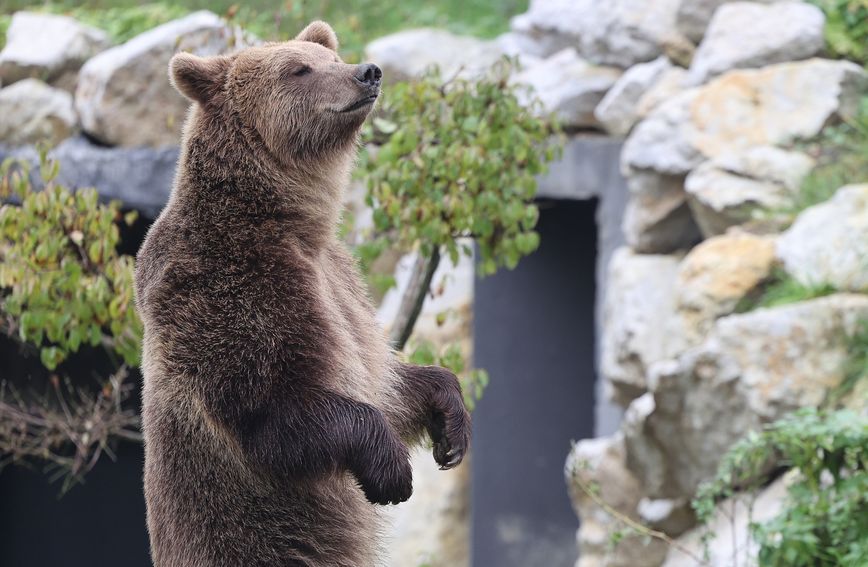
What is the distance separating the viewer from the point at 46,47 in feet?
27.4

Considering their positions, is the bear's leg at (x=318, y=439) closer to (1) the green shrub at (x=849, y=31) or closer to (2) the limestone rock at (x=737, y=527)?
(2) the limestone rock at (x=737, y=527)

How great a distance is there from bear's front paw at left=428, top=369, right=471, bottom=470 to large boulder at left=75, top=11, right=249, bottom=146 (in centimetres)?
459

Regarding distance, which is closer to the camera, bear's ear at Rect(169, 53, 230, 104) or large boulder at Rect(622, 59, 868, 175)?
bear's ear at Rect(169, 53, 230, 104)

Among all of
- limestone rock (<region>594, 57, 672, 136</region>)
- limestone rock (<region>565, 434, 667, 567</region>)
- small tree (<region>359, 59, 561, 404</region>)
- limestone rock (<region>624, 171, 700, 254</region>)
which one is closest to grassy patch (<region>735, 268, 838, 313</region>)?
limestone rock (<region>565, 434, 667, 567</region>)

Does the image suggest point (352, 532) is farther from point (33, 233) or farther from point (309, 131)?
point (33, 233)

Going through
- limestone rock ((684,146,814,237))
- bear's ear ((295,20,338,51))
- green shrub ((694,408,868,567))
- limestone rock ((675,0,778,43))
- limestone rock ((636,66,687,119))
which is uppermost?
bear's ear ((295,20,338,51))

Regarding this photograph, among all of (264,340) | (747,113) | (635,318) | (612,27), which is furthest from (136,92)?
(264,340)

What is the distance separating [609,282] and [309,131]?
4.63m

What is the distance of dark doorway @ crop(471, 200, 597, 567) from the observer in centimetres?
902

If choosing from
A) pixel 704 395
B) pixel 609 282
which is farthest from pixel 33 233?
pixel 609 282

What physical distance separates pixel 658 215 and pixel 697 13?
5.04ft

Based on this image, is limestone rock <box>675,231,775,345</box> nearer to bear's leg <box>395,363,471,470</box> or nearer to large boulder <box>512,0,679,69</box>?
large boulder <box>512,0,679,69</box>

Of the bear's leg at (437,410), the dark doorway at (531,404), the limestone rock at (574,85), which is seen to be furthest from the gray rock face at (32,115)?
the bear's leg at (437,410)

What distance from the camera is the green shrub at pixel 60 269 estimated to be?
4.22 meters
